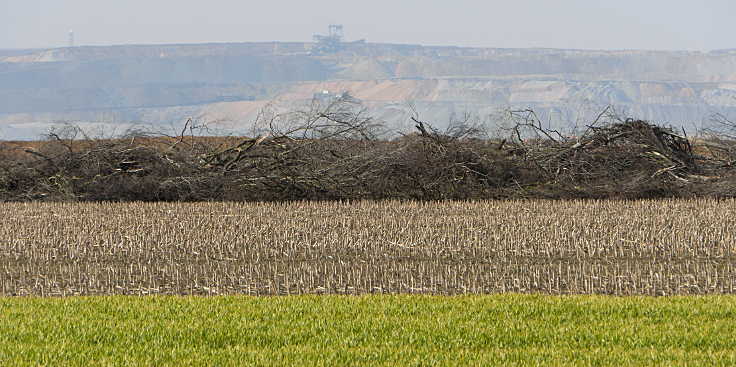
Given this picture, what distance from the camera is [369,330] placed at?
381 inches

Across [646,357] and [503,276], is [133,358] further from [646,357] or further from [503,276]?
[503,276]

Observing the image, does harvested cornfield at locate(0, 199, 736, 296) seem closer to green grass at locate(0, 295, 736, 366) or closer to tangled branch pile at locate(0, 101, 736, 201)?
tangled branch pile at locate(0, 101, 736, 201)

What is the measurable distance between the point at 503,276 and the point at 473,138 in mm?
12732

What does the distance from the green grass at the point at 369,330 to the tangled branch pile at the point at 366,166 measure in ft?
44.0

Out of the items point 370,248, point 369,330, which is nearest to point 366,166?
point 370,248

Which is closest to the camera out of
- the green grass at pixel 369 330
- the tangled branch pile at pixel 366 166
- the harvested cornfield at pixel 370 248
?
the green grass at pixel 369 330

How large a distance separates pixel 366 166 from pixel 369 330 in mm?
16005

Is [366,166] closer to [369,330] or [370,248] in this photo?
[370,248]

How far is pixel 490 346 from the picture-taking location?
29.9ft

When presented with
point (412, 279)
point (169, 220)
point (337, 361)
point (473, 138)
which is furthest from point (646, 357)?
point (473, 138)

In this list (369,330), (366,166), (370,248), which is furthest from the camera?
(366,166)

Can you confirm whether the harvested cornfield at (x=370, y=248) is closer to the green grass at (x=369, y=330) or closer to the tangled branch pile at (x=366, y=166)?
the tangled branch pile at (x=366, y=166)

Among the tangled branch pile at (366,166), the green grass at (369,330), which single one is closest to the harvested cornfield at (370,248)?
the tangled branch pile at (366,166)

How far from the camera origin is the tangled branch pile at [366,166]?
25.0 m
